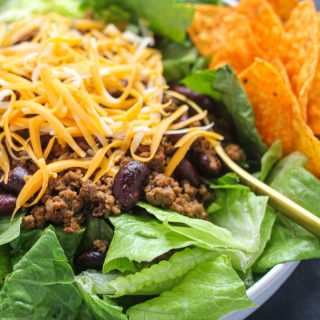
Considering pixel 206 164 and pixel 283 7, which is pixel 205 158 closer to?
pixel 206 164

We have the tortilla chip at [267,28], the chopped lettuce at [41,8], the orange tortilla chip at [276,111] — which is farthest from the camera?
the chopped lettuce at [41,8]

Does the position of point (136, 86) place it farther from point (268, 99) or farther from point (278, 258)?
point (278, 258)

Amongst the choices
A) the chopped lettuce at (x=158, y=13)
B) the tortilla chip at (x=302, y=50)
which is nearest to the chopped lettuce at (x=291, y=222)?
the tortilla chip at (x=302, y=50)

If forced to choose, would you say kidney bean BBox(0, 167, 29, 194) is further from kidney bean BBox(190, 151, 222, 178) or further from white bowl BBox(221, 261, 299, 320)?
white bowl BBox(221, 261, 299, 320)

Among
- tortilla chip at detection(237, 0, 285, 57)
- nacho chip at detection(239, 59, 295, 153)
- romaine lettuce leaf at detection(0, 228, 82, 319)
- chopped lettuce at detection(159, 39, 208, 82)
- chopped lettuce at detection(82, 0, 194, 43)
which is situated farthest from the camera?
chopped lettuce at detection(82, 0, 194, 43)

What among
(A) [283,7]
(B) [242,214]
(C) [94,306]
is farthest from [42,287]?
(A) [283,7]

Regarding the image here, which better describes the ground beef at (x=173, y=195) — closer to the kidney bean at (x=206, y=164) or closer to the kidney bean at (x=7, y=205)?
the kidney bean at (x=206, y=164)

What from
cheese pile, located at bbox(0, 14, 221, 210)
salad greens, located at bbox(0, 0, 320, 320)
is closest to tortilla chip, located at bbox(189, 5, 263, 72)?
cheese pile, located at bbox(0, 14, 221, 210)
